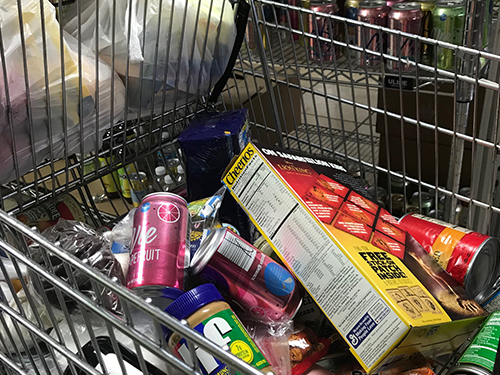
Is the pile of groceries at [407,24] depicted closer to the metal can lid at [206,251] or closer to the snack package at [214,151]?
the snack package at [214,151]

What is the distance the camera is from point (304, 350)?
694 mm

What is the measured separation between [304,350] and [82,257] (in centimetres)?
36

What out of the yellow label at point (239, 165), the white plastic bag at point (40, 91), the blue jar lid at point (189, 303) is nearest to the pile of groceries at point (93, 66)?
the white plastic bag at point (40, 91)

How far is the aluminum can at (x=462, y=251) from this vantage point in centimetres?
76

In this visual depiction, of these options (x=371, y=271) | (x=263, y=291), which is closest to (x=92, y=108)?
(x=263, y=291)

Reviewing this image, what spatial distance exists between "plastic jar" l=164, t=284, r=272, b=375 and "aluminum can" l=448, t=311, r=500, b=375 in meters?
0.23

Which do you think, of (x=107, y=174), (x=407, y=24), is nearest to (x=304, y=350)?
(x=107, y=174)

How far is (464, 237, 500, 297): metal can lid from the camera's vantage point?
77 cm

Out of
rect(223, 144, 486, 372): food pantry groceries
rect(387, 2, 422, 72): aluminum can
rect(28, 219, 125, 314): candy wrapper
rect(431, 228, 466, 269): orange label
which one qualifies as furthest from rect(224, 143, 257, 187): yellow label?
rect(387, 2, 422, 72): aluminum can

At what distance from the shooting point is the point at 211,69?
0.98 meters

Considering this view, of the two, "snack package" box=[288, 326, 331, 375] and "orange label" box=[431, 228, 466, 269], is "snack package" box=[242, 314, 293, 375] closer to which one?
"snack package" box=[288, 326, 331, 375]

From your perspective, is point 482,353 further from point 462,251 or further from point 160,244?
point 160,244

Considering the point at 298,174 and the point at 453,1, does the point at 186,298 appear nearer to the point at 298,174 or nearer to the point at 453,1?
the point at 298,174

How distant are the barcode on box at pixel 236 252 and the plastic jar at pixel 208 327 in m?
0.09
